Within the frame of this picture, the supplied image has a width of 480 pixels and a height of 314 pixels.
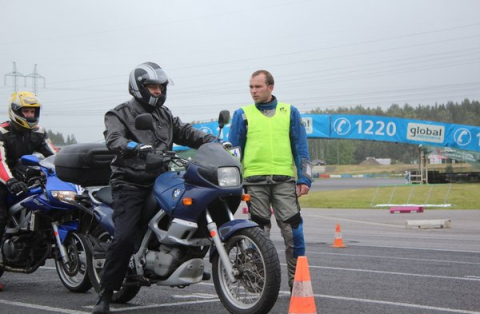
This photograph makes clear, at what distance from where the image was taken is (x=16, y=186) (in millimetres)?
8711

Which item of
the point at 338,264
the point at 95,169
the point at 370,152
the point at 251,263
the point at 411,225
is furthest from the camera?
the point at 370,152

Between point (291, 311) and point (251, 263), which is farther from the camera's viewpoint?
point (251, 263)

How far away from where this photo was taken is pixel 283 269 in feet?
35.0

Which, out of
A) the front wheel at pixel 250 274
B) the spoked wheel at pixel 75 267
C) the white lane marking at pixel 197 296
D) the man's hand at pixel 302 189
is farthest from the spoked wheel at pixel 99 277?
the man's hand at pixel 302 189

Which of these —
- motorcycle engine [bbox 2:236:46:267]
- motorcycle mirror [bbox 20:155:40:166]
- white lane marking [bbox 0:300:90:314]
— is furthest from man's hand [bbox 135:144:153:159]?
Answer: motorcycle engine [bbox 2:236:46:267]

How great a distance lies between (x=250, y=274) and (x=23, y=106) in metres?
4.16

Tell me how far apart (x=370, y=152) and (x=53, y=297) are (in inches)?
7401

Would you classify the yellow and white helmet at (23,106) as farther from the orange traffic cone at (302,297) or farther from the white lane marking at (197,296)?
the orange traffic cone at (302,297)

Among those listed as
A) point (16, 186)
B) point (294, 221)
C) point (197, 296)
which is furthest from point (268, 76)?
point (16, 186)

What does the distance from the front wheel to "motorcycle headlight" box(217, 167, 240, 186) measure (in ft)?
1.26

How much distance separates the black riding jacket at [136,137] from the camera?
6730 millimetres

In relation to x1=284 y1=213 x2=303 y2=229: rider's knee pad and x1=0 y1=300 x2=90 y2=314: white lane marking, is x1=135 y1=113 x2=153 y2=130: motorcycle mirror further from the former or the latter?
x1=284 y1=213 x2=303 y2=229: rider's knee pad

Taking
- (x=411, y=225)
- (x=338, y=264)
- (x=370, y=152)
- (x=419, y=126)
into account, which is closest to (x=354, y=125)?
(x=419, y=126)

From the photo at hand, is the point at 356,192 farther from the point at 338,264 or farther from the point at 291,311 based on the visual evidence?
the point at 291,311
